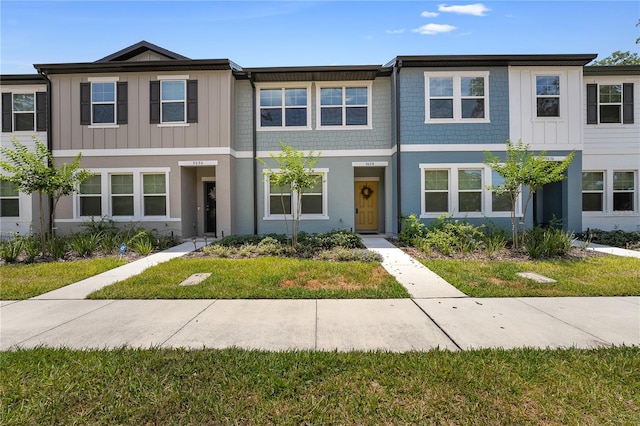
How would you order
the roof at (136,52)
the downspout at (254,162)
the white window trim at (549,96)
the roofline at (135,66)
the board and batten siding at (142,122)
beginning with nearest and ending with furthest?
the roofline at (135,66)
the white window trim at (549,96)
the board and batten siding at (142,122)
the downspout at (254,162)
the roof at (136,52)

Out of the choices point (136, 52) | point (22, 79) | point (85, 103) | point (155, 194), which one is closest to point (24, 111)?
point (22, 79)

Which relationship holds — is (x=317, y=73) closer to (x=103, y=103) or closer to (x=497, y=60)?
(x=497, y=60)

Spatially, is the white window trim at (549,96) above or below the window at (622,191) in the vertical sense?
above

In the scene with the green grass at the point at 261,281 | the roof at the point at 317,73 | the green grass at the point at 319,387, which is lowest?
the green grass at the point at 319,387

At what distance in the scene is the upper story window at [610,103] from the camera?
11734 mm

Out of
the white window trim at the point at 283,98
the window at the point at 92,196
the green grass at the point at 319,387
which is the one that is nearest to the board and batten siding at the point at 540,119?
the white window trim at the point at 283,98

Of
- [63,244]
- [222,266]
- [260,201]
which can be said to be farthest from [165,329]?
[260,201]

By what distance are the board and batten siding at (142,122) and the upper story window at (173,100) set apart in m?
0.16

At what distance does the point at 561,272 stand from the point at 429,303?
3809 millimetres

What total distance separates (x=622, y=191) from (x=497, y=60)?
7.58 meters

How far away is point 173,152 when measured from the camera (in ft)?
36.2

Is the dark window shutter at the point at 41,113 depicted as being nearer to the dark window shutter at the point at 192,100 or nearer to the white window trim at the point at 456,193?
the dark window shutter at the point at 192,100

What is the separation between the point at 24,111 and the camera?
38.9 ft

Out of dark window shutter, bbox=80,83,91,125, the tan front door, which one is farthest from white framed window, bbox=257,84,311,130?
dark window shutter, bbox=80,83,91,125
